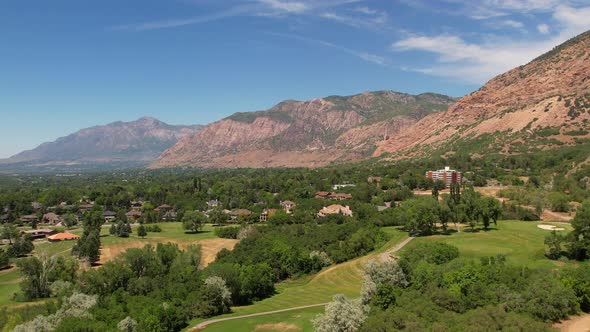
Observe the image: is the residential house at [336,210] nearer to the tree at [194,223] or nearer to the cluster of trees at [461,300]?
the tree at [194,223]

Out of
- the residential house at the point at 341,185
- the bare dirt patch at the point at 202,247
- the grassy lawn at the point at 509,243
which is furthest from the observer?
the residential house at the point at 341,185

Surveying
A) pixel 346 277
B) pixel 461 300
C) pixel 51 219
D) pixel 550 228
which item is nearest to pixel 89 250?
pixel 346 277

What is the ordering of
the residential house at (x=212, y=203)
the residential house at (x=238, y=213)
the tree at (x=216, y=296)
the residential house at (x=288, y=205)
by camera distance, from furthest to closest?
the residential house at (x=212, y=203)
the residential house at (x=288, y=205)
the residential house at (x=238, y=213)
the tree at (x=216, y=296)

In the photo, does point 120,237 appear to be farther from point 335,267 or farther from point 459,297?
point 459,297

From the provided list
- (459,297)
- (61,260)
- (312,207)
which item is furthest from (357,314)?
(312,207)

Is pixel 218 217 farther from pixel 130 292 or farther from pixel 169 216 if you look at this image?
pixel 130 292

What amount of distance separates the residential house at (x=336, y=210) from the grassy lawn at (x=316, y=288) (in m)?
29.4

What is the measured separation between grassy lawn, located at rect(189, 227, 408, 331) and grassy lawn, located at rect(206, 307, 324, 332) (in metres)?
0.19

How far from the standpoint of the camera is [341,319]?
114 feet

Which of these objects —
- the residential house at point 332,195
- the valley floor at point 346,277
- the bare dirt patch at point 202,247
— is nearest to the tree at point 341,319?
the valley floor at point 346,277

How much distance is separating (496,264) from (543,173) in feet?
272

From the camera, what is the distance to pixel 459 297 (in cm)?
3816

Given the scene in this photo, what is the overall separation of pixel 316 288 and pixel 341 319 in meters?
22.8

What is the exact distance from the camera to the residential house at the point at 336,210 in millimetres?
99775
